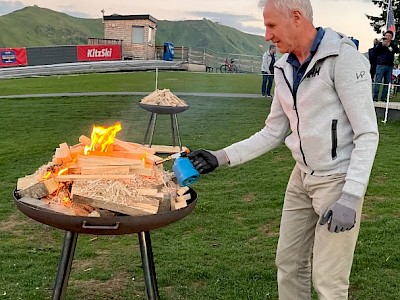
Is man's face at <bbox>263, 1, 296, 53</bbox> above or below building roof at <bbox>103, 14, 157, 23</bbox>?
below

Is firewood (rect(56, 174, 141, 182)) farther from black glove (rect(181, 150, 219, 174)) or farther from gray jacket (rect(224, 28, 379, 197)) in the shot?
gray jacket (rect(224, 28, 379, 197))

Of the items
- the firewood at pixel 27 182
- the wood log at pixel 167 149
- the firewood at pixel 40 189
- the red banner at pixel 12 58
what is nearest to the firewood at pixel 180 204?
the firewood at pixel 40 189

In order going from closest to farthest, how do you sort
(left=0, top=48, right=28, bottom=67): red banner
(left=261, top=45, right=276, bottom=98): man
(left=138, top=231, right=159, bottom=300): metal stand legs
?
(left=138, top=231, right=159, bottom=300): metal stand legs < (left=261, top=45, right=276, bottom=98): man < (left=0, top=48, right=28, bottom=67): red banner

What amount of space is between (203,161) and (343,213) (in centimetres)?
85

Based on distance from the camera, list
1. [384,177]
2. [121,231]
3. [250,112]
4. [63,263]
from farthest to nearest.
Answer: [250,112]
[384,177]
[63,263]
[121,231]

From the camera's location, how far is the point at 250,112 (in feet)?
45.9

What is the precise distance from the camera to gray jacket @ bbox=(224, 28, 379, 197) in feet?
8.29

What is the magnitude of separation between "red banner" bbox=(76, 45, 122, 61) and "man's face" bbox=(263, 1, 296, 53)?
31.8 m

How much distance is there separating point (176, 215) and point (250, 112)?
11198 mm

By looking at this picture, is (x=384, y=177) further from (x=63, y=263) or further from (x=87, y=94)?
(x=87, y=94)

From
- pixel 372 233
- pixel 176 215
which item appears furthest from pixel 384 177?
pixel 176 215

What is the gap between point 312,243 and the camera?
10.1 feet

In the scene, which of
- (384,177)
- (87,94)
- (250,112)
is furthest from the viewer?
(87,94)

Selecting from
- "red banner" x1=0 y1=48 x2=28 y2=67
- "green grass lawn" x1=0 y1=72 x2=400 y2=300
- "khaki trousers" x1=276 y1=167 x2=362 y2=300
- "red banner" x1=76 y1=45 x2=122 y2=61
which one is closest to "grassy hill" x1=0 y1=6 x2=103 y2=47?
"red banner" x1=76 y1=45 x2=122 y2=61
